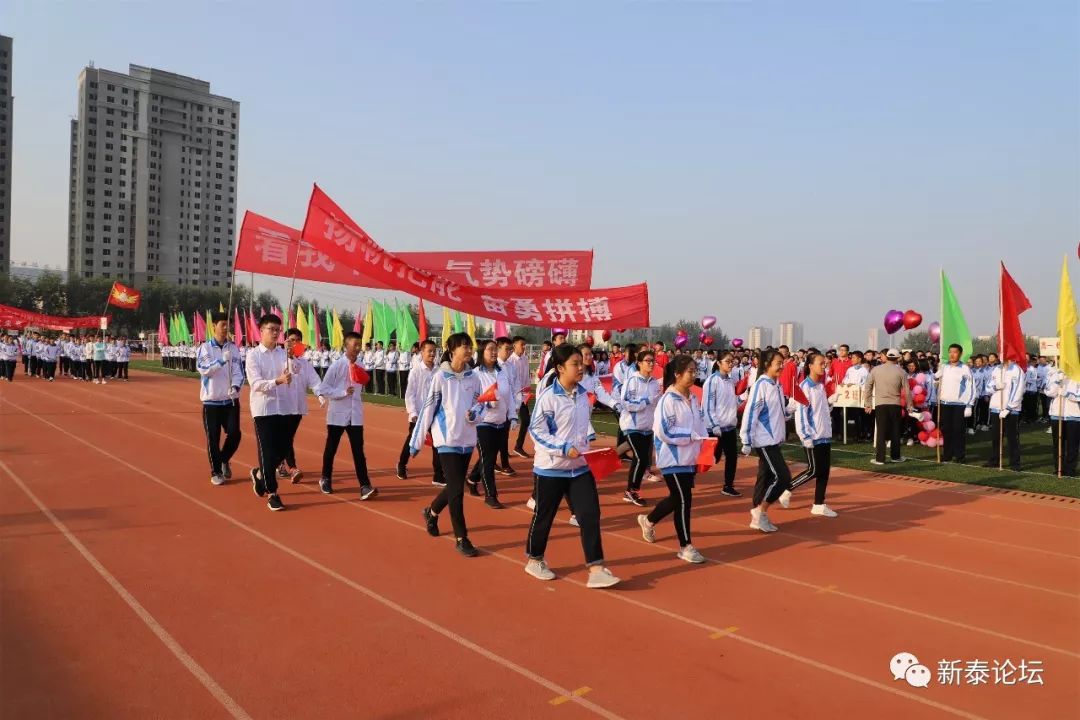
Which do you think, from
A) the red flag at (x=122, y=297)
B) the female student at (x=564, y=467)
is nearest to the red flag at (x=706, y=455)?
the female student at (x=564, y=467)

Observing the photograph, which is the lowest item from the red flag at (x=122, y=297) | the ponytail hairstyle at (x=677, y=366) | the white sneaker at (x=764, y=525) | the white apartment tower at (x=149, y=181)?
the white sneaker at (x=764, y=525)

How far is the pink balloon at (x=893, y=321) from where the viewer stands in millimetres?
15719

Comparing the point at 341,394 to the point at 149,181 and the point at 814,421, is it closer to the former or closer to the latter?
the point at 814,421

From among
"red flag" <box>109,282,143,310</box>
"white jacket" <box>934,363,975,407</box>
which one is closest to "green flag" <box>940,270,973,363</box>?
"white jacket" <box>934,363,975,407</box>

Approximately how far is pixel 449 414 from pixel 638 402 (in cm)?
262

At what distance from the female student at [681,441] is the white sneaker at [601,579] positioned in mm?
970

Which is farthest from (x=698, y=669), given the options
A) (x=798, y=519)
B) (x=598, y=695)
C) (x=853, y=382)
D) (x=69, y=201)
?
(x=69, y=201)

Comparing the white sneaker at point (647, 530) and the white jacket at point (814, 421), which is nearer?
the white sneaker at point (647, 530)

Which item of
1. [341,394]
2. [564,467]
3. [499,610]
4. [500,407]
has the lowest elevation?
[499,610]

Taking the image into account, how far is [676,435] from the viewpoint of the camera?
573 cm

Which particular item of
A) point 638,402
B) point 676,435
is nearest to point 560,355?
point 676,435

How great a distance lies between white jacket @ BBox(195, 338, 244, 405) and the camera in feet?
26.8

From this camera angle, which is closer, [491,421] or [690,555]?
[690,555]

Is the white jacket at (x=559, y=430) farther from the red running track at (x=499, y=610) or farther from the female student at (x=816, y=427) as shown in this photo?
the female student at (x=816, y=427)
